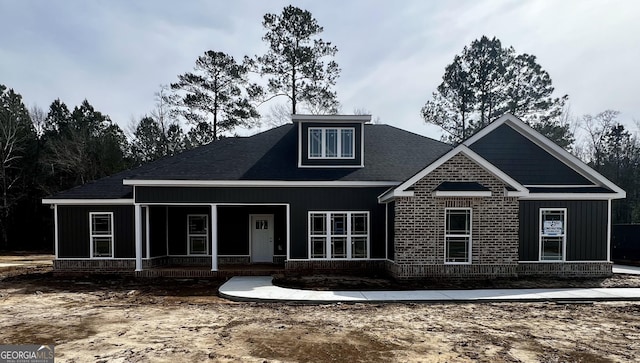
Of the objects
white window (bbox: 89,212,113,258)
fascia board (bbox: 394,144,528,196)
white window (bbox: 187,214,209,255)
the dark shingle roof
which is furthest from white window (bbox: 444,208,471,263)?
white window (bbox: 89,212,113,258)

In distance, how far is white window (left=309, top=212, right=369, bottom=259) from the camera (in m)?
15.0

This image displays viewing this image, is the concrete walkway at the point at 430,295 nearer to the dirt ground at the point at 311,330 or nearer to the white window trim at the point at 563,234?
the dirt ground at the point at 311,330

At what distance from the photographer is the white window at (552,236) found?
14133 millimetres

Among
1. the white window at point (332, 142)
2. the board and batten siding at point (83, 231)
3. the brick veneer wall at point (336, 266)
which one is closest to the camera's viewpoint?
the brick veneer wall at point (336, 266)

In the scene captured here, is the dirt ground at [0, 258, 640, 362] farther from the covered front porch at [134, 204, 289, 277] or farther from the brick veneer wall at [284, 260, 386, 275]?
the covered front porch at [134, 204, 289, 277]

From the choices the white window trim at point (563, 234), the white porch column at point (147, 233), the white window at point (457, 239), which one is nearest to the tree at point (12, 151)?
the white porch column at point (147, 233)

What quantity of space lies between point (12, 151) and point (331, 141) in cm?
3055

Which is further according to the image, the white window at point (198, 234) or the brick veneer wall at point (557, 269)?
the white window at point (198, 234)

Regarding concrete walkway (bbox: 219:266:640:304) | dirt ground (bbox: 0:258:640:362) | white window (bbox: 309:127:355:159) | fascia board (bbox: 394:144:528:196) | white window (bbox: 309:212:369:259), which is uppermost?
white window (bbox: 309:127:355:159)

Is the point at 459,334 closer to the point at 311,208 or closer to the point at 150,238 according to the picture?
the point at 311,208

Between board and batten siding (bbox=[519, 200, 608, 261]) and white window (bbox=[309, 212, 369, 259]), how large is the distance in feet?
17.7

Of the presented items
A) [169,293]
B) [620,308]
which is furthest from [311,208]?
[620,308]

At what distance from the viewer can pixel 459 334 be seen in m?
7.46

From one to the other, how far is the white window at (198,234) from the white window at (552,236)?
12458 mm
